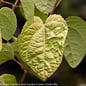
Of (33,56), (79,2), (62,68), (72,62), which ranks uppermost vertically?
(33,56)

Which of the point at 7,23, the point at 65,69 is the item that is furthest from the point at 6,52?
the point at 65,69

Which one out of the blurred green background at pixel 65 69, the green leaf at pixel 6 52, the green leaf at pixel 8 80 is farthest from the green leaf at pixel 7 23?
the blurred green background at pixel 65 69

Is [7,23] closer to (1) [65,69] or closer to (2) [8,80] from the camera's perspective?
(2) [8,80]

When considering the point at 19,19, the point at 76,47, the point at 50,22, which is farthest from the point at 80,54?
the point at 19,19

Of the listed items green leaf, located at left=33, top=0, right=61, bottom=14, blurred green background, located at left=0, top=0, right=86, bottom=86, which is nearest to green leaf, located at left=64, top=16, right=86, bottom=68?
green leaf, located at left=33, top=0, right=61, bottom=14

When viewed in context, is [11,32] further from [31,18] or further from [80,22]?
[80,22]

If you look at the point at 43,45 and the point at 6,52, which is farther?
the point at 6,52

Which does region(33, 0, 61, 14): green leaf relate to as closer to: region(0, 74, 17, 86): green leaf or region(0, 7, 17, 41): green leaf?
region(0, 7, 17, 41): green leaf
